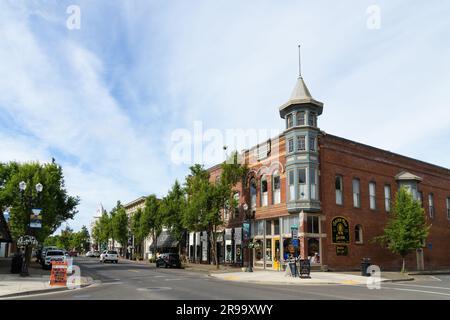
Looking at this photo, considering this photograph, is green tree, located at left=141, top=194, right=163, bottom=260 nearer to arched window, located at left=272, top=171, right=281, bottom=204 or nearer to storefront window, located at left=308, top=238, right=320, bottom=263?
arched window, located at left=272, top=171, right=281, bottom=204

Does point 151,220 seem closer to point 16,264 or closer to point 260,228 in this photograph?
point 260,228

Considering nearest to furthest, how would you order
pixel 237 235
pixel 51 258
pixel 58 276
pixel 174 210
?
pixel 58 276 → pixel 51 258 → pixel 237 235 → pixel 174 210

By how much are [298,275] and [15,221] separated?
90.1 ft

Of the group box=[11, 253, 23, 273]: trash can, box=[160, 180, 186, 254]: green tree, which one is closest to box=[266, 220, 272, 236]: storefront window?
box=[160, 180, 186, 254]: green tree

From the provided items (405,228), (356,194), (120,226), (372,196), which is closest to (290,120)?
(356,194)

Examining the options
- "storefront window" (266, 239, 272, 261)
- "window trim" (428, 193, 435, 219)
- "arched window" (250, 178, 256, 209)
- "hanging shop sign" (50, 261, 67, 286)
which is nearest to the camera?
"hanging shop sign" (50, 261, 67, 286)

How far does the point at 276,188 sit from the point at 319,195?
4.36m

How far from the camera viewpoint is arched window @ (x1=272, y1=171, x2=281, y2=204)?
118ft

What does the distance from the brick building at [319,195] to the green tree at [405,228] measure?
93.0 inches

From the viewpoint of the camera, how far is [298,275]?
88.5 feet

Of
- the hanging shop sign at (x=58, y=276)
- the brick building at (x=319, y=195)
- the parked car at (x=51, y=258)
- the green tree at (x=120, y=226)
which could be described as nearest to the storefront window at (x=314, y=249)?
the brick building at (x=319, y=195)

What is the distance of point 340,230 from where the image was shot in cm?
3378

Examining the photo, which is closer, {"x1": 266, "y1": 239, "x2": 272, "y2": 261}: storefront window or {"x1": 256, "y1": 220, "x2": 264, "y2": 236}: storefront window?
{"x1": 266, "y1": 239, "x2": 272, "y2": 261}: storefront window

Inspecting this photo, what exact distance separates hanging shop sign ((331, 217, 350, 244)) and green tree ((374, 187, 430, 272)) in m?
2.88
